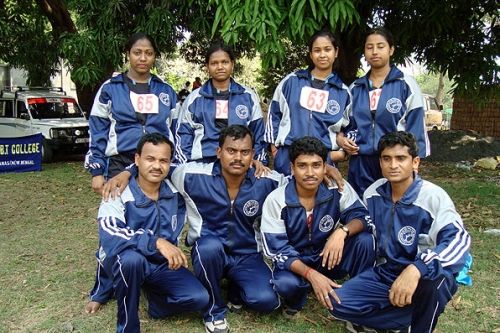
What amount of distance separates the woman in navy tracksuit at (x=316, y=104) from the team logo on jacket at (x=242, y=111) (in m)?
0.30

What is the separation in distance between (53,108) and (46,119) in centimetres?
36

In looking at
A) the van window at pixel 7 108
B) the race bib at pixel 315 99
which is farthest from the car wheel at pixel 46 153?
the race bib at pixel 315 99

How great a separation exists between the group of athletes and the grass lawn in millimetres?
129

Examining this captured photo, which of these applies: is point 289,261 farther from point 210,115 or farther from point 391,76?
point 391,76

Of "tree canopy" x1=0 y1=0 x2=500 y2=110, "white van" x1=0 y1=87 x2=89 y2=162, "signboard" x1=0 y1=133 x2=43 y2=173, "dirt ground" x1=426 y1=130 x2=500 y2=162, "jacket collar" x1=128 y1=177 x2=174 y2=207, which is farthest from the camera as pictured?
"white van" x1=0 y1=87 x2=89 y2=162

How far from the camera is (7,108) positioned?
40.8ft

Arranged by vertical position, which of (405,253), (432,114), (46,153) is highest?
(432,114)

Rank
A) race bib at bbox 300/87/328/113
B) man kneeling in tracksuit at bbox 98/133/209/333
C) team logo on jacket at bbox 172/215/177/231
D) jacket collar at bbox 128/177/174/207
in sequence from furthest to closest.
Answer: race bib at bbox 300/87/328/113 < team logo on jacket at bbox 172/215/177/231 < jacket collar at bbox 128/177/174/207 < man kneeling in tracksuit at bbox 98/133/209/333

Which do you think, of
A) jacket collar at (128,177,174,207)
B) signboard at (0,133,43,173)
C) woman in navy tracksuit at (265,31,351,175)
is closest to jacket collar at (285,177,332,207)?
woman in navy tracksuit at (265,31,351,175)

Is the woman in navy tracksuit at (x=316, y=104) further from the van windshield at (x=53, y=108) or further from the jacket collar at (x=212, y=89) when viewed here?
the van windshield at (x=53, y=108)

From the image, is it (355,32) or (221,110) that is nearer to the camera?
(221,110)

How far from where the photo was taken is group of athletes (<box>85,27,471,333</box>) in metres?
3.03

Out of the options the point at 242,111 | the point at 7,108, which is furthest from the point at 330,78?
the point at 7,108

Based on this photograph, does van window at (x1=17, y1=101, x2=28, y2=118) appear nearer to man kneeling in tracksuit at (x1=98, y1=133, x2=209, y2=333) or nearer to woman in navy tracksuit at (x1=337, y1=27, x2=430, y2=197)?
man kneeling in tracksuit at (x1=98, y1=133, x2=209, y2=333)
